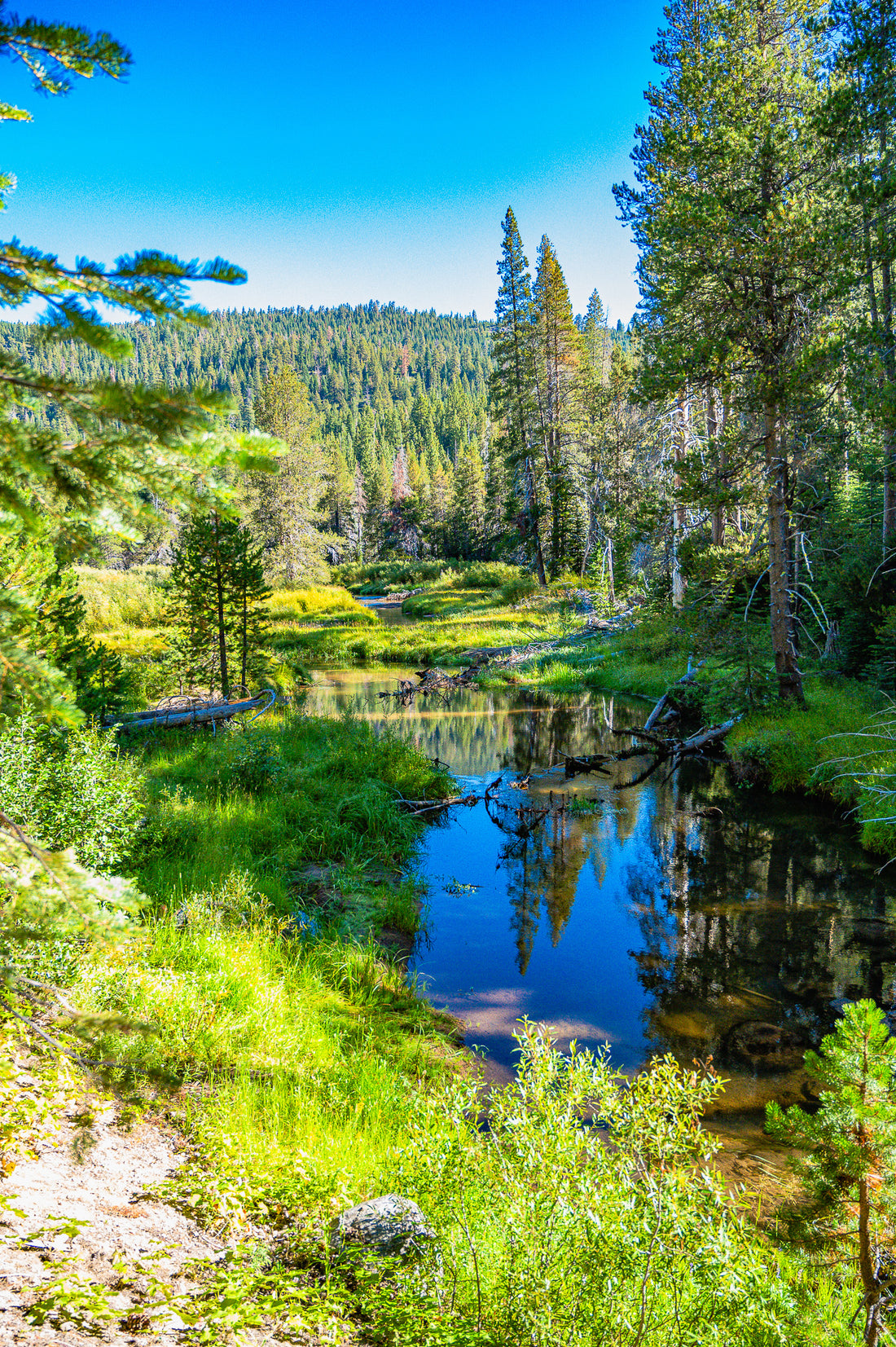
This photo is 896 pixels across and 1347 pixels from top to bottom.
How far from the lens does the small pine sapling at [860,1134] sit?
2.39 m

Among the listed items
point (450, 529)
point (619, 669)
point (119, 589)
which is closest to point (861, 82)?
point (619, 669)

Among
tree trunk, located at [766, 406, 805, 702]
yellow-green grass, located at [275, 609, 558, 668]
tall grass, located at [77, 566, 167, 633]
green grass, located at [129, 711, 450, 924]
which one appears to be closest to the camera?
green grass, located at [129, 711, 450, 924]

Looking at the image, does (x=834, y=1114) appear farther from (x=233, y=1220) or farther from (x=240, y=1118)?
(x=240, y=1118)

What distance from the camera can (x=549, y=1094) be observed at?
3.15 m

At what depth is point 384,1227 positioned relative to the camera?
2.94 meters

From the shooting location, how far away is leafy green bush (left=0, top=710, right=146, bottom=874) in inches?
186

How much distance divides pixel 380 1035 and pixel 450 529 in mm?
64743

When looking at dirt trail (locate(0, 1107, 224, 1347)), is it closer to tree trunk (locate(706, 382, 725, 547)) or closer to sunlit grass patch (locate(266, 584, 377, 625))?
tree trunk (locate(706, 382, 725, 547))

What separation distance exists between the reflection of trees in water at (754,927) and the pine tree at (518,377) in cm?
3019

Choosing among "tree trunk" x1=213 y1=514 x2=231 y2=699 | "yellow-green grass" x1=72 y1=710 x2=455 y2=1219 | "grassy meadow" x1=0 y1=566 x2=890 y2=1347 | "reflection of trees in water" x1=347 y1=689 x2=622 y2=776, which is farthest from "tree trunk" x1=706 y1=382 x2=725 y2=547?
"tree trunk" x1=213 y1=514 x2=231 y2=699

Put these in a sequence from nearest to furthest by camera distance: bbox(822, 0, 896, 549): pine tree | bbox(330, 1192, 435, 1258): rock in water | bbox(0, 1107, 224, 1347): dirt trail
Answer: bbox(0, 1107, 224, 1347): dirt trail < bbox(330, 1192, 435, 1258): rock in water < bbox(822, 0, 896, 549): pine tree

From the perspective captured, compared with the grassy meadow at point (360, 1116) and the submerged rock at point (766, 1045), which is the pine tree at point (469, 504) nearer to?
the grassy meadow at point (360, 1116)

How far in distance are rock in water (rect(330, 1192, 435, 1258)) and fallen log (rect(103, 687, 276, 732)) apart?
9.27 m

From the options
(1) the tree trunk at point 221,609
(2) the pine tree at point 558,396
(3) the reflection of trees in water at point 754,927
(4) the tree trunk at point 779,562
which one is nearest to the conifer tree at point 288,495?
(2) the pine tree at point 558,396
